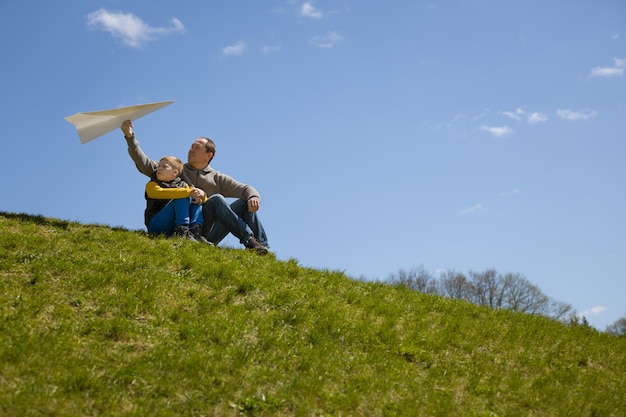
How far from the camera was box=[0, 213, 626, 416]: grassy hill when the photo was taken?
7.71m

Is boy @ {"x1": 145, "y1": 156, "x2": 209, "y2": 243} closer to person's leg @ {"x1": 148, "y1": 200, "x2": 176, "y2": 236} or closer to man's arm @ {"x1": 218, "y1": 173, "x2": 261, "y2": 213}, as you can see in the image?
person's leg @ {"x1": 148, "y1": 200, "x2": 176, "y2": 236}

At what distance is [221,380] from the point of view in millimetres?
8078

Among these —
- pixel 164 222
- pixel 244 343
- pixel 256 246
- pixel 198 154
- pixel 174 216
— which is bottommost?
pixel 244 343

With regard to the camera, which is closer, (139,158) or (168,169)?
(168,169)

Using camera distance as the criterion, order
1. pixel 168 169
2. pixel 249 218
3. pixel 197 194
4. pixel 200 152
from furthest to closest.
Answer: pixel 200 152
pixel 249 218
pixel 168 169
pixel 197 194

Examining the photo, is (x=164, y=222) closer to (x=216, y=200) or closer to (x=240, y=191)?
(x=216, y=200)

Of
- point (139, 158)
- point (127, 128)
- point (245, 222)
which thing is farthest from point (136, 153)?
point (245, 222)

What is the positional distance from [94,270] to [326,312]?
159 inches

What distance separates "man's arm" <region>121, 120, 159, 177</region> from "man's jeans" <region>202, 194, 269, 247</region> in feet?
5.00

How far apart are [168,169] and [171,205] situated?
2.57ft

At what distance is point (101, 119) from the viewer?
533 inches

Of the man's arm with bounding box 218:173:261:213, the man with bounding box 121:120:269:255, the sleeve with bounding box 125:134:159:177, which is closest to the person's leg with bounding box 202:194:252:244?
the man with bounding box 121:120:269:255

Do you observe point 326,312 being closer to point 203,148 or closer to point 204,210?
point 204,210

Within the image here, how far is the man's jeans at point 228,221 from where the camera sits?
13.4 meters
